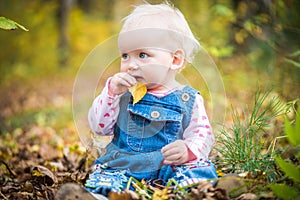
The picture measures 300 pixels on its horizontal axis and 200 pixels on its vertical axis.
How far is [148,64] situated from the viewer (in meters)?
2.32

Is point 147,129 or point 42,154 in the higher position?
point 147,129

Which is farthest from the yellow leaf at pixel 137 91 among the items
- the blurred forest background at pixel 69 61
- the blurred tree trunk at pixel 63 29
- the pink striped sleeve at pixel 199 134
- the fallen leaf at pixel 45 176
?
the blurred tree trunk at pixel 63 29

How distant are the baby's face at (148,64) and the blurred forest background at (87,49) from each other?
1.77 ft

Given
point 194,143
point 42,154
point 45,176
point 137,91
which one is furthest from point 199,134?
point 42,154

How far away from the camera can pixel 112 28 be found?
18.0 m

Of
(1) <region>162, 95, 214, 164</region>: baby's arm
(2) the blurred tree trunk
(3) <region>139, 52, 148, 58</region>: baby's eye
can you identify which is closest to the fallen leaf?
(1) <region>162, 95, 214, 164</region>: baby's arm

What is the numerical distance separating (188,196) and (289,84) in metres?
2.47

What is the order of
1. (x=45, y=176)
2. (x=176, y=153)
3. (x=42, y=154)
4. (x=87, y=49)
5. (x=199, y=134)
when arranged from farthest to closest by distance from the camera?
(x=87, y=49)
(x=42, y=154)
(x=45, y=176)
(x=199, y=134)
(x=176, y=153)

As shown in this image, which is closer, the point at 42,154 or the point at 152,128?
the point at 152,128

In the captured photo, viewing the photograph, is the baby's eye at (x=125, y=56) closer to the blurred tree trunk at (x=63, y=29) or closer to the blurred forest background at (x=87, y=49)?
the blurred forest background at (x=87, y=49)

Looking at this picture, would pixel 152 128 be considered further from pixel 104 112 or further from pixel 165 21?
pixel 165 21

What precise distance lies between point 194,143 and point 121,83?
0.46 m

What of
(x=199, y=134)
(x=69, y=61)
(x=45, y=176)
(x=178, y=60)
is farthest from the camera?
(x=69, y=61)

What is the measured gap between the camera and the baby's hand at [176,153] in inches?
85.6
